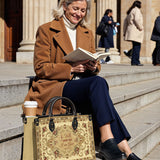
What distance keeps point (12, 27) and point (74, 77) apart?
432 inches

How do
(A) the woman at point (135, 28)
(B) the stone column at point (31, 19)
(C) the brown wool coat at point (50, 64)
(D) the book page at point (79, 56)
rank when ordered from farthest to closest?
1. (A) the woman at point (135, 28)
2. (B) the stone column at point (31, 19)
3. (C) the brown wool coat at point (50, 64)
4. (D) the book page at point (79, 56)

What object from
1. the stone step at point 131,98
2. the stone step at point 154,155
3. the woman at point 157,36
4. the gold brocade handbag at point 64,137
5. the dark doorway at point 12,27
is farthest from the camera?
the dark doorway at point 12,27

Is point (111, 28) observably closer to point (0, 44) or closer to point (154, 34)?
point (154, 34)

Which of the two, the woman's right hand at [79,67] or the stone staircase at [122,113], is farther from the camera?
the woman's right hand at [79,67]

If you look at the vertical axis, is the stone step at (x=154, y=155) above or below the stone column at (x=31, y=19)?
below

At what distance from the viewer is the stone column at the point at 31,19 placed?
32.7 ft

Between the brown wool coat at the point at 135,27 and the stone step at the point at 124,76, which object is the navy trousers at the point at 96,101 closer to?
the stone step at the point at 124,76

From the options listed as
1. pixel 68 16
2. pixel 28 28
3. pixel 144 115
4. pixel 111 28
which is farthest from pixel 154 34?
pixel 68 16

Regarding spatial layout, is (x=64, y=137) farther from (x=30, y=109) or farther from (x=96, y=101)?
(x=96, y=101)

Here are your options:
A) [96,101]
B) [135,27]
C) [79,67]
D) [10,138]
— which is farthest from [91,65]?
[135,27]

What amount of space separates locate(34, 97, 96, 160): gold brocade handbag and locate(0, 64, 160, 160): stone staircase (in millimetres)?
299

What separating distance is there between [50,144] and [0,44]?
11911 mm

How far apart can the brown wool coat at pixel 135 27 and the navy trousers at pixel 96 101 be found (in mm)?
7402

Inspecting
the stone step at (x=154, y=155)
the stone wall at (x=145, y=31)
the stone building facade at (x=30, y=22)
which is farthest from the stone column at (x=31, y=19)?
the stone wall at (x=145, y=31)
